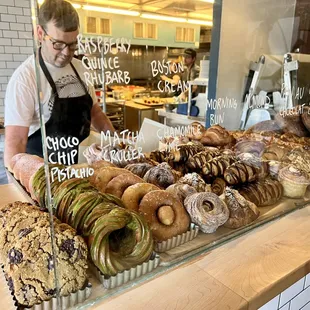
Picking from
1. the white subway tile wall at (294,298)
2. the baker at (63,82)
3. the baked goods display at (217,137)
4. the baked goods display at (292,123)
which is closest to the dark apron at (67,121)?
the baker at (63,82)

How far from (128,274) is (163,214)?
0.15 metres

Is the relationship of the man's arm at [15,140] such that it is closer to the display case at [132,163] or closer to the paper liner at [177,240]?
the display case at [132,163]

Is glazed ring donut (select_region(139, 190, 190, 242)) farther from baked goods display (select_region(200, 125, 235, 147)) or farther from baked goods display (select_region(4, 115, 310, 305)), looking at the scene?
baked goods display (select_region(200, 125, 235, 147))

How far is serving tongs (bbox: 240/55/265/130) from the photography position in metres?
1.32

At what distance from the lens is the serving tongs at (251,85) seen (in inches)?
51.9

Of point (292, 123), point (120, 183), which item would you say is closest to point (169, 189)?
point (120, 183)

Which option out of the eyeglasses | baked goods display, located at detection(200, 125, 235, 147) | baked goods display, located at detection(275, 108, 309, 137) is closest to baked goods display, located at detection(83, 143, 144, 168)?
the eyeglasses

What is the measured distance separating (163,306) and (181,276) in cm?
9

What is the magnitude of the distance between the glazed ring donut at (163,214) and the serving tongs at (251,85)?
0.70 m

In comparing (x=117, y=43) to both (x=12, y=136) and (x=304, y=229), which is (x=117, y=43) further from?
(x=304, y=229)

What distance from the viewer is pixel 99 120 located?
0.73 metres

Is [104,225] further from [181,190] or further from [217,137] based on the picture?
[217,137]

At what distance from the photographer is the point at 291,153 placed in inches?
44.0

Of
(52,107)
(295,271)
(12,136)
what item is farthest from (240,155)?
(12,136)
